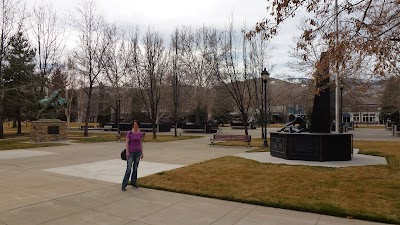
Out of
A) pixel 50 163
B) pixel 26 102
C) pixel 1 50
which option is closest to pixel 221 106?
pixel 26 102

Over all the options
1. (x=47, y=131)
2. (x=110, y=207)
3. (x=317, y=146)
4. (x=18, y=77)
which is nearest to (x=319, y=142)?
(x=317, y=146)

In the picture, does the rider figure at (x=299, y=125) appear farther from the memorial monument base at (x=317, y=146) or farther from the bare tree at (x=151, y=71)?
the bare tree at (x=151, y=71)

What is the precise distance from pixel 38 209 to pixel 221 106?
5519 cm

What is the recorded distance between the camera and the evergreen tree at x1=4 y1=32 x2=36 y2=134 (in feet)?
115

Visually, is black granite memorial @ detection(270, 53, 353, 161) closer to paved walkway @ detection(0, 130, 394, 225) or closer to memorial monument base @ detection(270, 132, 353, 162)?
memorial monument base @ detection(270, 132, 353, 162)

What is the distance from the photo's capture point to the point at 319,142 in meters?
13.3

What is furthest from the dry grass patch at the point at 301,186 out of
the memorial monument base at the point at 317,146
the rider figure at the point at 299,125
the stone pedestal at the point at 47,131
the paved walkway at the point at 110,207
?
the stone pedestal at the point at 47,131

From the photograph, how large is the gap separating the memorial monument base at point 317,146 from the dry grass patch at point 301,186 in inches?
76.0

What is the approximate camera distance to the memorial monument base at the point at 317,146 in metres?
13.3

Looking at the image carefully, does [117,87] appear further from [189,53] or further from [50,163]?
[50,163]

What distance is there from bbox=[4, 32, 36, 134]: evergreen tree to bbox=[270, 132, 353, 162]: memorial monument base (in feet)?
101

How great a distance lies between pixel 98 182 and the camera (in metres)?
9.12

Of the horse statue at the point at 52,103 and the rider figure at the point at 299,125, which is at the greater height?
the horse statue at the point at 52,103

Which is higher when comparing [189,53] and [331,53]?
[189,53]
